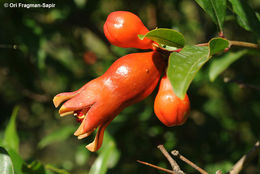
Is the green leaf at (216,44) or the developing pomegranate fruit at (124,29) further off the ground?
the developing pomegranate fruit at (124,29)

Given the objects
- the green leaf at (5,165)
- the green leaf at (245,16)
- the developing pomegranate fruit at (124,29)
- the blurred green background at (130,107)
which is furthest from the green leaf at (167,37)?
the blurred green background at (130,107)

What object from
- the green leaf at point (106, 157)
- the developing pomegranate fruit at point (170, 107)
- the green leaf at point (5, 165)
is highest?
the developing pomegranate fruit at point (170, 107)

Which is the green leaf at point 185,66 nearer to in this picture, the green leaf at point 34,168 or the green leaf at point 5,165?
the green leaf at point 5,165

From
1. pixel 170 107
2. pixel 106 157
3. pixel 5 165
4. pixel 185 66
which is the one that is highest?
pixel 185 66

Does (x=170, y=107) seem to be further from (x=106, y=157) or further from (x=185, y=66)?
(x=106, y=157)

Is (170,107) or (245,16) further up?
(245,16)

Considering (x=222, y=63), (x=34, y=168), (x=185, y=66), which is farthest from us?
(x=222, y=63)

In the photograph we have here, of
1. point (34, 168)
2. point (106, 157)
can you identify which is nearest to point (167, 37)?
point (34, 168)

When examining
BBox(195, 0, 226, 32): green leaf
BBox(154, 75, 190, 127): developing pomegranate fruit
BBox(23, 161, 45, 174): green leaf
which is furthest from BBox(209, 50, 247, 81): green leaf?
BBox(23, 161, 45, 174): green leaf

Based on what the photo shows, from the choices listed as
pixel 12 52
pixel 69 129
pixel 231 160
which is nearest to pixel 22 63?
pixel 12 52
